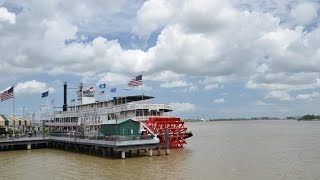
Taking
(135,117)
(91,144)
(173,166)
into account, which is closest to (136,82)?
(135,117)

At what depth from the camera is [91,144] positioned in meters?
43.1

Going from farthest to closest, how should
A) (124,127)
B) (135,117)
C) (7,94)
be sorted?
1. (7,94)
2. (135,117)
3. (124,127)

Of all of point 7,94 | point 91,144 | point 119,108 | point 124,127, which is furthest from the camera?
point 7,94

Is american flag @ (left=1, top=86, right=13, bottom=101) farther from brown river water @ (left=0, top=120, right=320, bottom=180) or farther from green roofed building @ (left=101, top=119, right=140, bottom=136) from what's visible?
green roofed building @ (left=101, top=119, right=140, bottom=136)

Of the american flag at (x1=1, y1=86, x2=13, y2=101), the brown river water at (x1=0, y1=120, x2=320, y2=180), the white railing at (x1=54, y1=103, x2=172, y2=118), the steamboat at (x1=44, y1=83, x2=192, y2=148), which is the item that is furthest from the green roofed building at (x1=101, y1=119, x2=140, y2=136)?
the american flag at (x1=1, y1=86, x2=13, y2=101)

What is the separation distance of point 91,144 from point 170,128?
996 cm

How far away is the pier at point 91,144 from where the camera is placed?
3853cm

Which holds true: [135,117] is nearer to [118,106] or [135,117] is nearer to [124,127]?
[118,106]

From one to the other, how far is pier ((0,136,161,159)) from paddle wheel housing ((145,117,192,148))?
107 inches

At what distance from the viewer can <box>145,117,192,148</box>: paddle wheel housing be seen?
153ft

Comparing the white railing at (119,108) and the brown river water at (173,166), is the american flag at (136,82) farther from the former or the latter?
the brown river water at (173,166)

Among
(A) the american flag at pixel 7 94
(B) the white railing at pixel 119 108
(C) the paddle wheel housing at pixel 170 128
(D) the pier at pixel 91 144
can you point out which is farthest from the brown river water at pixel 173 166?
(A) the american flag at pixel 7 94

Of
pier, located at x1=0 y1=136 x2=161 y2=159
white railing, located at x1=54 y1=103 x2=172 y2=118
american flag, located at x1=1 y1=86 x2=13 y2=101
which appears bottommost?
pier, located at x1=0 y1=136 x2=161 y2=159

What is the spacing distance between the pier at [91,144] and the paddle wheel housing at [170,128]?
8.95 ft
